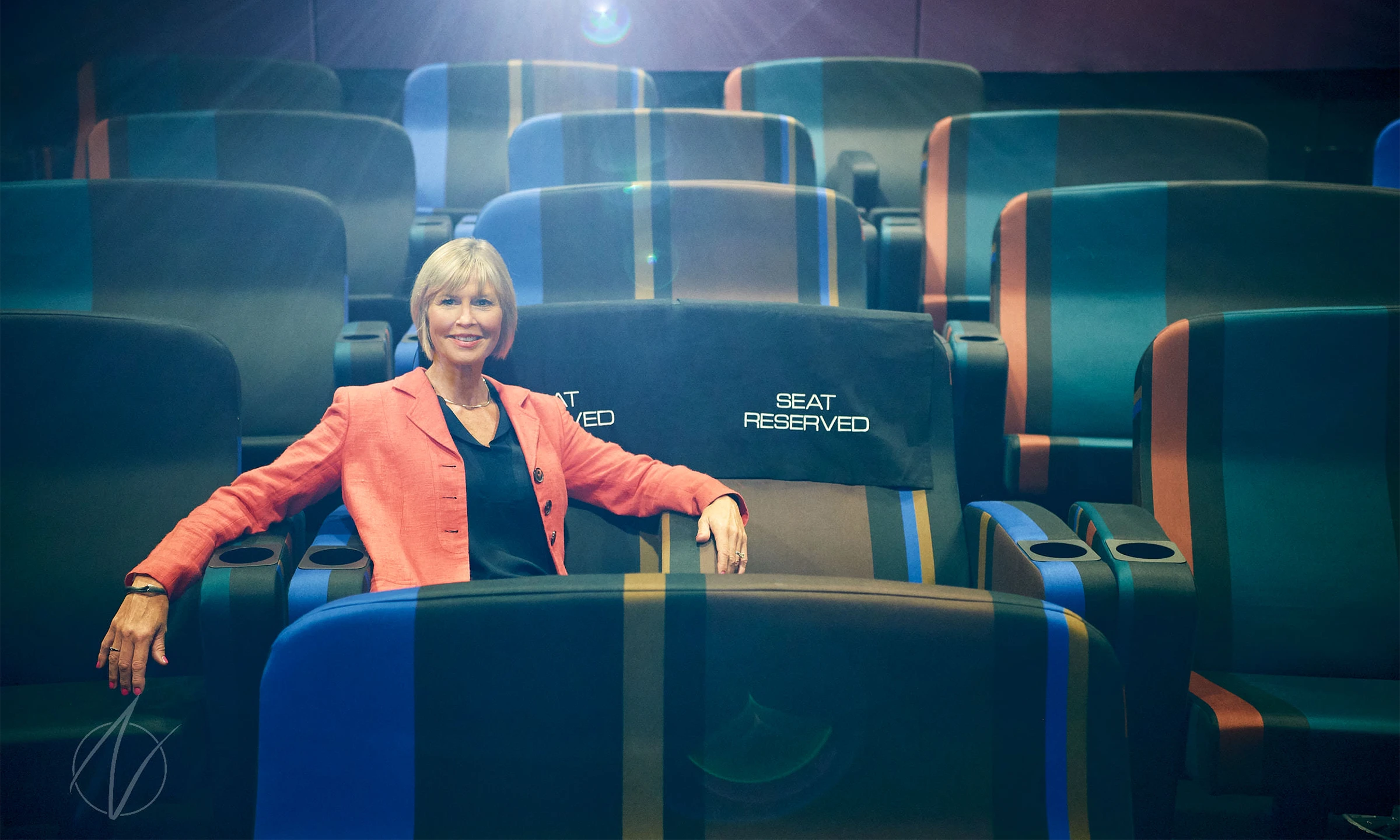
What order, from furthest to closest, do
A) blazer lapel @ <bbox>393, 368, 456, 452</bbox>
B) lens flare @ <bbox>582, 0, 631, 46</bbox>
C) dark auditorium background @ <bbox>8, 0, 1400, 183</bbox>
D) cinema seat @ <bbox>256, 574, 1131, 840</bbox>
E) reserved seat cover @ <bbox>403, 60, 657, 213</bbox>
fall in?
lens flare @ <bbox>582, 0, 631, 46</bbox>, dark auditorium background @ <bbox>8, 0, 1400, 183</bbox>, reserved seat cover @ <bbox>403, 60, 657, 213</bbox>, blazer lapel @ <bbox>393, 368, 456, 452</bbox>, cinema seat @ <bbox>256, 574, 1131, 840</bbox>

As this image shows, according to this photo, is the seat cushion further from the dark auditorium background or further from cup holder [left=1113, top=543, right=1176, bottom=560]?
the dark auditorium background

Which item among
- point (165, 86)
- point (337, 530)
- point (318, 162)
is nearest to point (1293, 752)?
point (337, 530)

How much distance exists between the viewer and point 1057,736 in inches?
16.3

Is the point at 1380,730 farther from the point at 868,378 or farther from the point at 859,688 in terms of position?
the point at 859,688

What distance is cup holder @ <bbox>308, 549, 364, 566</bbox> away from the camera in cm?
78

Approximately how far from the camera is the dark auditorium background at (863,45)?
85.8 inches

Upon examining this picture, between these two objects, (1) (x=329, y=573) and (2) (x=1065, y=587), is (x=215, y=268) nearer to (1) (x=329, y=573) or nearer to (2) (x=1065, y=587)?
(1) (x=329, y=573)

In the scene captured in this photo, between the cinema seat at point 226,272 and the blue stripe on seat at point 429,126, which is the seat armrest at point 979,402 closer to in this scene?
the cinema seat at point 226,272

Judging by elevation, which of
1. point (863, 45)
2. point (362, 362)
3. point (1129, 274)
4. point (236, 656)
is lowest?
point (236, 656)

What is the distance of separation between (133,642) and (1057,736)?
67 centimetres

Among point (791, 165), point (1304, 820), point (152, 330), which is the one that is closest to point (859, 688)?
point (1304, 820)

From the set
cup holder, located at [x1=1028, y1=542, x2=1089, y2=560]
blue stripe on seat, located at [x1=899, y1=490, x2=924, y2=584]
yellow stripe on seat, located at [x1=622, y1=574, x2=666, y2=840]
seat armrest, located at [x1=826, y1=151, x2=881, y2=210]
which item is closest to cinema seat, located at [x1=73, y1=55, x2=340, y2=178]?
seat armrest, located at [x1=826, y1=151, x2=881, y2=210]

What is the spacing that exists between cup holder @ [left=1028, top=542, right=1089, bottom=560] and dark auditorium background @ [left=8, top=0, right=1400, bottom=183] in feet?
5.92

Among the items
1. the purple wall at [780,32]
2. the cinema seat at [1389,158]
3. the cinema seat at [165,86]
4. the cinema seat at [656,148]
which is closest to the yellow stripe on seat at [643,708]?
the cinema seat at [656,148]
